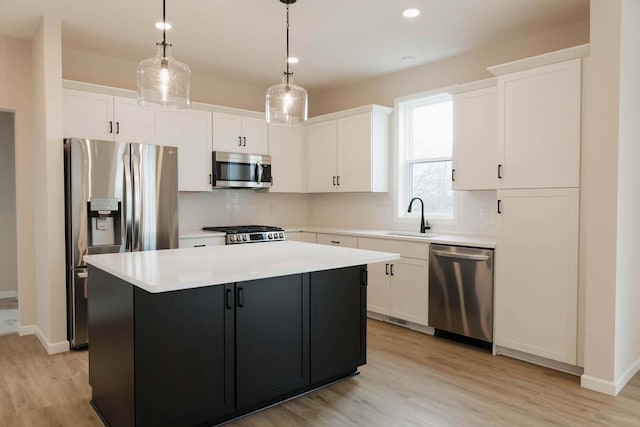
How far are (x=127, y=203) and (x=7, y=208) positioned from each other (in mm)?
3031

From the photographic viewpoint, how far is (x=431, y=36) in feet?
12.8

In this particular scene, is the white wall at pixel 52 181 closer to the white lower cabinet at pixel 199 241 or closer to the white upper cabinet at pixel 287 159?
the white lower cabinet at pixel 199 241

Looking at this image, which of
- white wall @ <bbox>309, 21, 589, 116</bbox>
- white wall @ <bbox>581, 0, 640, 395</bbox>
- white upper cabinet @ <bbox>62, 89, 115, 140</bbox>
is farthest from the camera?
white upper cabinet @ <bbox>62, 89, 115, 140</bbox>

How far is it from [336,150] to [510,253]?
8.24 feet

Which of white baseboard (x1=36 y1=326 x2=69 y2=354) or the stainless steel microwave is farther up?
the stainless steel microwave

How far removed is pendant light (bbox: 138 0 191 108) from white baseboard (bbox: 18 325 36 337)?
118 inches

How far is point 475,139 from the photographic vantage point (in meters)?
3.93

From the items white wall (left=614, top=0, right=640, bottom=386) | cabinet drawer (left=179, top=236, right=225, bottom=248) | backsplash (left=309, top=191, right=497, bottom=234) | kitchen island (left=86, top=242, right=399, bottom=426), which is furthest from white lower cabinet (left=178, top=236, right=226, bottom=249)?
white wall (left=614, top=0, right=640, bottom=386)

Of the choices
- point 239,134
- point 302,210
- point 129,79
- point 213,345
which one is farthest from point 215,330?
point 302,210

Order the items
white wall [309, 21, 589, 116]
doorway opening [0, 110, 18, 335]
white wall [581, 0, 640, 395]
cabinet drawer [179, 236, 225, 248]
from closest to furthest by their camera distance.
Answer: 1. white wall [581, 0, 640, 395]
2. white wall [309, 21, 589, 116]
3. cabinet drawer [179, 236, 225, 248]
4. doorway opening [0, 110, 18, 335]

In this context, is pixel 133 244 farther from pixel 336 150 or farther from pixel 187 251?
pixel 336 150

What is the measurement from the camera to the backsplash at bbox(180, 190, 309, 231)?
5.18 metres

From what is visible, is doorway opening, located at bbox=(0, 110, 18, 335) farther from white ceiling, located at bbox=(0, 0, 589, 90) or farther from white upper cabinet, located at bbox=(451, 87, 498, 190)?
white upper cabinet, located at bbox=(451, 87, 498, 190)

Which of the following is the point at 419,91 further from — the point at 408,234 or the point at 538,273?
the point at 538,273
